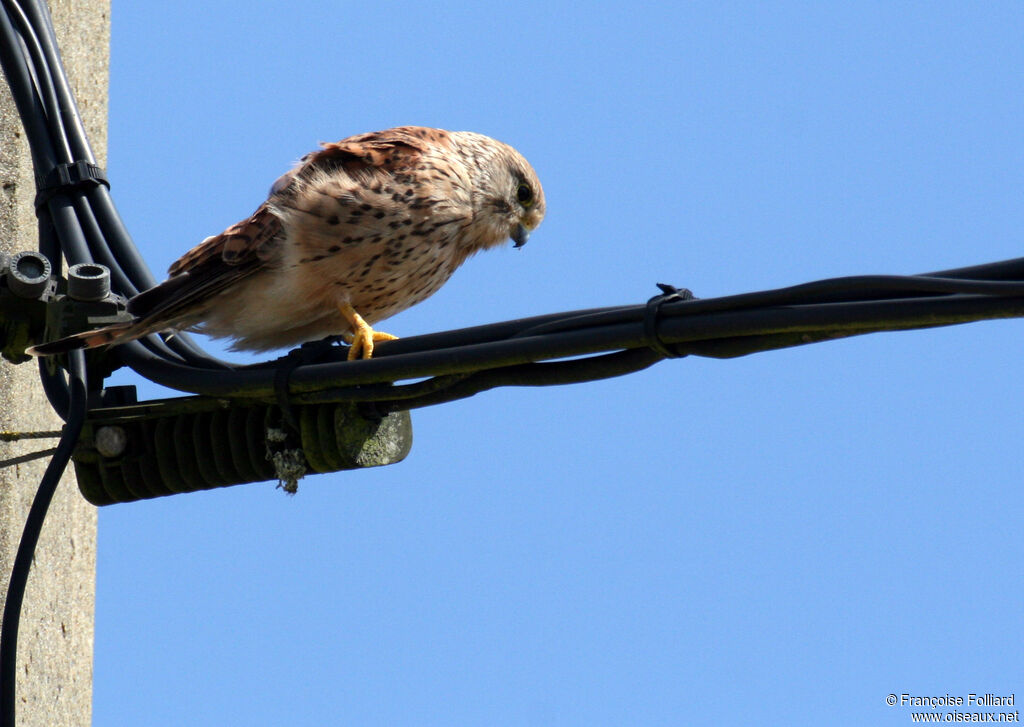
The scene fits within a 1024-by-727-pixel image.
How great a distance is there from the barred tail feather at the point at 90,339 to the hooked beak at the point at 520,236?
154cm

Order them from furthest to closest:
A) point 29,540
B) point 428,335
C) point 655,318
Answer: point 29,540 → point 428,335 → point 655,318

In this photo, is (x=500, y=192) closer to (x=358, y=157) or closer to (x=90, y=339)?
(x=358, y=157)

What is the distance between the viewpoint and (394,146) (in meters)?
3.93

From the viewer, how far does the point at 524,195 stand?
4.47 m

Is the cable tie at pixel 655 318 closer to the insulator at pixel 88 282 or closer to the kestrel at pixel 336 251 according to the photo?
the kestrel at pixel 336 251

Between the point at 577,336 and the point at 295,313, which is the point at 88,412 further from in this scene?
the point at 577,336

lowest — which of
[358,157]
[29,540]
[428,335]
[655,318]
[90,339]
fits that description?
[29,540]

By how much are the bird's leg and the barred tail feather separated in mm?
537

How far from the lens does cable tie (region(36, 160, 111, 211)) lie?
11.5 feet

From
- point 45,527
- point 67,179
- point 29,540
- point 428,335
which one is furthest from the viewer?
point 45,527

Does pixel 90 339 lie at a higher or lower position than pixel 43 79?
lower

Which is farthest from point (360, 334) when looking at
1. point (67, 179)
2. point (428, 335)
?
point (428, 335)

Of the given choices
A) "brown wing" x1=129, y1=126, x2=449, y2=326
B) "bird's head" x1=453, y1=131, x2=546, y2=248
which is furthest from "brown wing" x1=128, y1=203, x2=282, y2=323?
"bird's head" x1=453, y1=131, x2=546, y2=248

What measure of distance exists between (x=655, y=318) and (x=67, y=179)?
1.87 m
